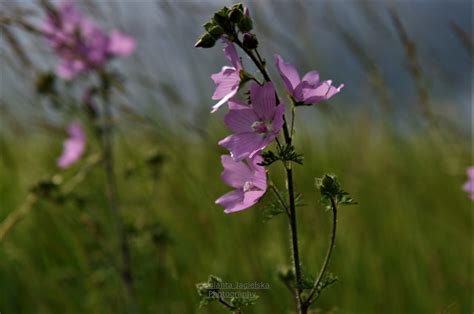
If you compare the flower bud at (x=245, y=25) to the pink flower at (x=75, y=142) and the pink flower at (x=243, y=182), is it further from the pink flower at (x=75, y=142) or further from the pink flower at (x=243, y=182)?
the pink flower at (x=75, y=142)

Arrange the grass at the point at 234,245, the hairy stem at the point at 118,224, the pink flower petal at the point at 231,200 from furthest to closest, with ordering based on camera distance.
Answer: the grass at the point at 234,245 < the hairy stem at the point at 118,224 < the pink flower petal at the point at 231,200

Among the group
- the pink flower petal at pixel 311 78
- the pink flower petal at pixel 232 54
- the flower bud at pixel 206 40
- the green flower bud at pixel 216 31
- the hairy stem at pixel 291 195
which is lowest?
the hairy stem at pixel 291 195

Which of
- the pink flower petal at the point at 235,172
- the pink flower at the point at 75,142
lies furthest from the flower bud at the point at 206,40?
the pink flower at the point at 75,142

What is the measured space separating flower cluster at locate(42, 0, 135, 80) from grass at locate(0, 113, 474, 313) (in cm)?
33

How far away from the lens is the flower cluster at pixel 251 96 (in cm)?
101

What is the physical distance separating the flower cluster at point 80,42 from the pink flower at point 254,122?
1.27m

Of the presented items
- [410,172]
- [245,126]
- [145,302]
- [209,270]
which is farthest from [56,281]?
[410,172]

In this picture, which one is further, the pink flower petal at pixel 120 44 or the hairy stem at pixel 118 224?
the pink flower petal at pixel 120 44

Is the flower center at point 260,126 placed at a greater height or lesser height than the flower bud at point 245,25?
lesser

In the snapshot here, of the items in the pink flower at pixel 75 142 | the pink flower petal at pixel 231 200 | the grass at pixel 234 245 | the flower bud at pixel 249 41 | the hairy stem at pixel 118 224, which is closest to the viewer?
the flower bud at pixel 249 41

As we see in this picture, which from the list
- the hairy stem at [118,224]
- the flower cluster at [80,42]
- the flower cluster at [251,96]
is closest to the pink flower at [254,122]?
the flower cluster at [251,96]

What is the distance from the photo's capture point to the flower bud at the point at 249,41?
100 centimetres

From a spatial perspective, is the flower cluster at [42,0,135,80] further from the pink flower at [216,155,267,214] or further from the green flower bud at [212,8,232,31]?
the green flower bud at [212,8,232,31]

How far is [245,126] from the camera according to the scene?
3.52 feet
